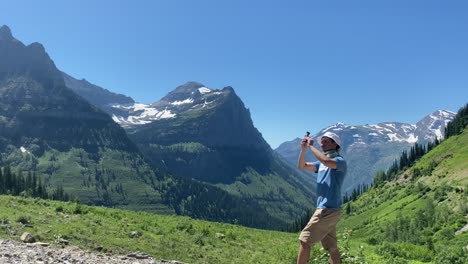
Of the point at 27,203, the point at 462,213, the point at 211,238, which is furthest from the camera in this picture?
the point at 462,213

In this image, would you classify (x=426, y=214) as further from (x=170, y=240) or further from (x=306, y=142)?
(x=306, y=142)

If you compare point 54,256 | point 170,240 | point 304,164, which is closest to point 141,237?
point 170,240

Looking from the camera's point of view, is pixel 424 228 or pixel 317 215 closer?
pixel 317 215

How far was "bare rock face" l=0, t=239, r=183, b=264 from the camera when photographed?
50.6 feet

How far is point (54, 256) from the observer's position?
16.5 meters

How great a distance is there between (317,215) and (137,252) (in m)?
12.7

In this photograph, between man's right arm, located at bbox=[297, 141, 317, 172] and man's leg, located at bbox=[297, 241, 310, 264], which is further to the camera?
man's right arm, located at bbox=[297, 141, 317, 172]

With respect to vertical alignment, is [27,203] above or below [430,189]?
below

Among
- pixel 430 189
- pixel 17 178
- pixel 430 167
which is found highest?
pixel 430 167

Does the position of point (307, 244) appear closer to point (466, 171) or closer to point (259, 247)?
point (259, 247)

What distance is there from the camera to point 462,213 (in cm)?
7531

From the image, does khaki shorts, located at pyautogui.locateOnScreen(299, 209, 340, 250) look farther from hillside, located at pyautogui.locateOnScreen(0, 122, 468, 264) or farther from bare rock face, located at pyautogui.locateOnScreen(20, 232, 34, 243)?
bare rock face, located at pyautogui.locateOnScreen(20, 232, 34, 243)

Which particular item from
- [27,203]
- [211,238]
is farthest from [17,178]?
[211,238]

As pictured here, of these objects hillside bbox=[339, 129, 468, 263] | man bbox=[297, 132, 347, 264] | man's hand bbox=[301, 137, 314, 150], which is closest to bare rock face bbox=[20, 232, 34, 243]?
man bbox=[297, 132, 347, 264]
